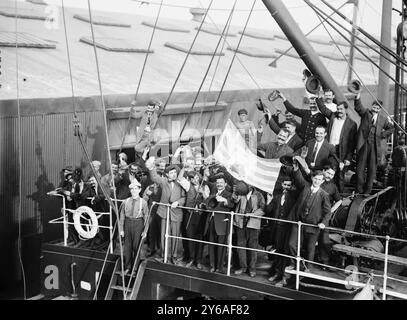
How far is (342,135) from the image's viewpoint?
8.53 m

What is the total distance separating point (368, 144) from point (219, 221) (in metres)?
2.51

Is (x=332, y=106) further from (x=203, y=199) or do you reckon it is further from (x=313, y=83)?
(x=203, y=199)

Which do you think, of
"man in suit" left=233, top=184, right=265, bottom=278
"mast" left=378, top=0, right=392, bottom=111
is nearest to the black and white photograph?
"man in suit" left=233, top=184, right=265, bottom=278

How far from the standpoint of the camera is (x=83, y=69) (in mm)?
13195

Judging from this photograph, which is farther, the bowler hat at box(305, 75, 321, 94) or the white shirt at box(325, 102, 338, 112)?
the bowler hat at box(305, 75, 321, 94)

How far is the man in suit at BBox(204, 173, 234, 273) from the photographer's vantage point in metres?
7.79

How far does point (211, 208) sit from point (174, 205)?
55 cm

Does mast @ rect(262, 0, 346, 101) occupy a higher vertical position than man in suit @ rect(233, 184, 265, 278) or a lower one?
higher

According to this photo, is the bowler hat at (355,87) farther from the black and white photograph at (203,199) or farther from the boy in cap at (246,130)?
the boy in cap at (246,130)

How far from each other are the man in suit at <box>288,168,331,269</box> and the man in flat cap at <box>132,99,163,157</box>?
12.4 feet

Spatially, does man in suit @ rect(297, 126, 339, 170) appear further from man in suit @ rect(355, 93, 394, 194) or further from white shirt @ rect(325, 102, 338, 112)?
white shirt @ rect(325, 102, 338, 112)

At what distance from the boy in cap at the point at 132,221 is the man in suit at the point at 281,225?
1.89 metres

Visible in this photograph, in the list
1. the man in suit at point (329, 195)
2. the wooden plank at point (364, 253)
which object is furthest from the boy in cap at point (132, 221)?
the wooden plank at point (364, 253)

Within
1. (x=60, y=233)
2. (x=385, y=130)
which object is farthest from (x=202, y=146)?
(x=385, y=130)
